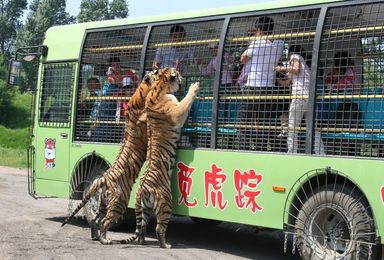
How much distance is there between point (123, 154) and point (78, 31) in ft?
8.20

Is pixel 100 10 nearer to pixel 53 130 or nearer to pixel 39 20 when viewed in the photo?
pixel 39 20

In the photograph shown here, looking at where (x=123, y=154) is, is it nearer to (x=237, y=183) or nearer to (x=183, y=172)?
(x=183, y=172)

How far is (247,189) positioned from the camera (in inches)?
309

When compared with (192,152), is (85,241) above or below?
below

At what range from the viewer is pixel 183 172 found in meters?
8.59

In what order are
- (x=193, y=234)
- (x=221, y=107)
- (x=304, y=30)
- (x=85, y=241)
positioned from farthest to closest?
(x=193, y=234), (x=85, y=241), (x=221, y=107), (x=304, y=30)

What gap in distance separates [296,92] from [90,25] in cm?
401

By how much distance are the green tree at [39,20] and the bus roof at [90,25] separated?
54.2 metres

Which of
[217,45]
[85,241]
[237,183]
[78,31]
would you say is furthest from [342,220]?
[78,31]

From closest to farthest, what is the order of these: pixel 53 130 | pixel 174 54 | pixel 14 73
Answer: pixel 174 54 → pixel 53 130 → pixel 14 73

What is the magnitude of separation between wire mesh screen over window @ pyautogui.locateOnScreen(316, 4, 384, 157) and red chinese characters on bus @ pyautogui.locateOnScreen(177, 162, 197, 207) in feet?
6.32

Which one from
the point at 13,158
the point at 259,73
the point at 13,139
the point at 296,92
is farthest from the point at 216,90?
the point at 13,139

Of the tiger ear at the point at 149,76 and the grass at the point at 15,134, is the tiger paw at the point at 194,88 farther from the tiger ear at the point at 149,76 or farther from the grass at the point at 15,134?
the grass at the point at 15,134

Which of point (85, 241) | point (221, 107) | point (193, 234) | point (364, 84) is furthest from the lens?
point (193, 234)
